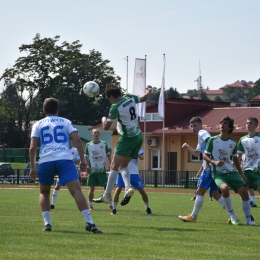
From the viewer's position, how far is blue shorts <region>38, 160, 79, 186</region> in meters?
10.7

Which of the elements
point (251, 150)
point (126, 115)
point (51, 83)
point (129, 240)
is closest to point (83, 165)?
point (129, 240)

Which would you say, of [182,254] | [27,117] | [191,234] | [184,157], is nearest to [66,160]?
[191,234]

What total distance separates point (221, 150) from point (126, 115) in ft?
5.87

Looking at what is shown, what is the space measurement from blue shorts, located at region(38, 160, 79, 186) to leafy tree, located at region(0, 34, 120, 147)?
211 ft

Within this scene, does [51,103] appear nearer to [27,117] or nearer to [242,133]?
[242,133]

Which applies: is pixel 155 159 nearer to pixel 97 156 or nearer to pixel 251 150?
pixel 97 156

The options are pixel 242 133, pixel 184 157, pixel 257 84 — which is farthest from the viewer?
pixel 257 84

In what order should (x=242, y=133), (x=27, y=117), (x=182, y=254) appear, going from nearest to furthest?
(x=182, y=254) → (x=242, y=133) → (x=27, y=117)

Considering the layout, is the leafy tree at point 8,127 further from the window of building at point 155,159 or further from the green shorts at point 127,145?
the green shorts at point 127,145

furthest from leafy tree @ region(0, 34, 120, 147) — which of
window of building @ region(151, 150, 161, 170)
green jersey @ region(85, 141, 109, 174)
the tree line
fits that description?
green jersey @ region(85, 141, 109, 174)

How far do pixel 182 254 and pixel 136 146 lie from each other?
4.79 meters

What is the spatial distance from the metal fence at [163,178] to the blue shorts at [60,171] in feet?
95.2

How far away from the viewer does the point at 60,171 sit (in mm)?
10742

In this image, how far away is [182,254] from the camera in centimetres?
833
